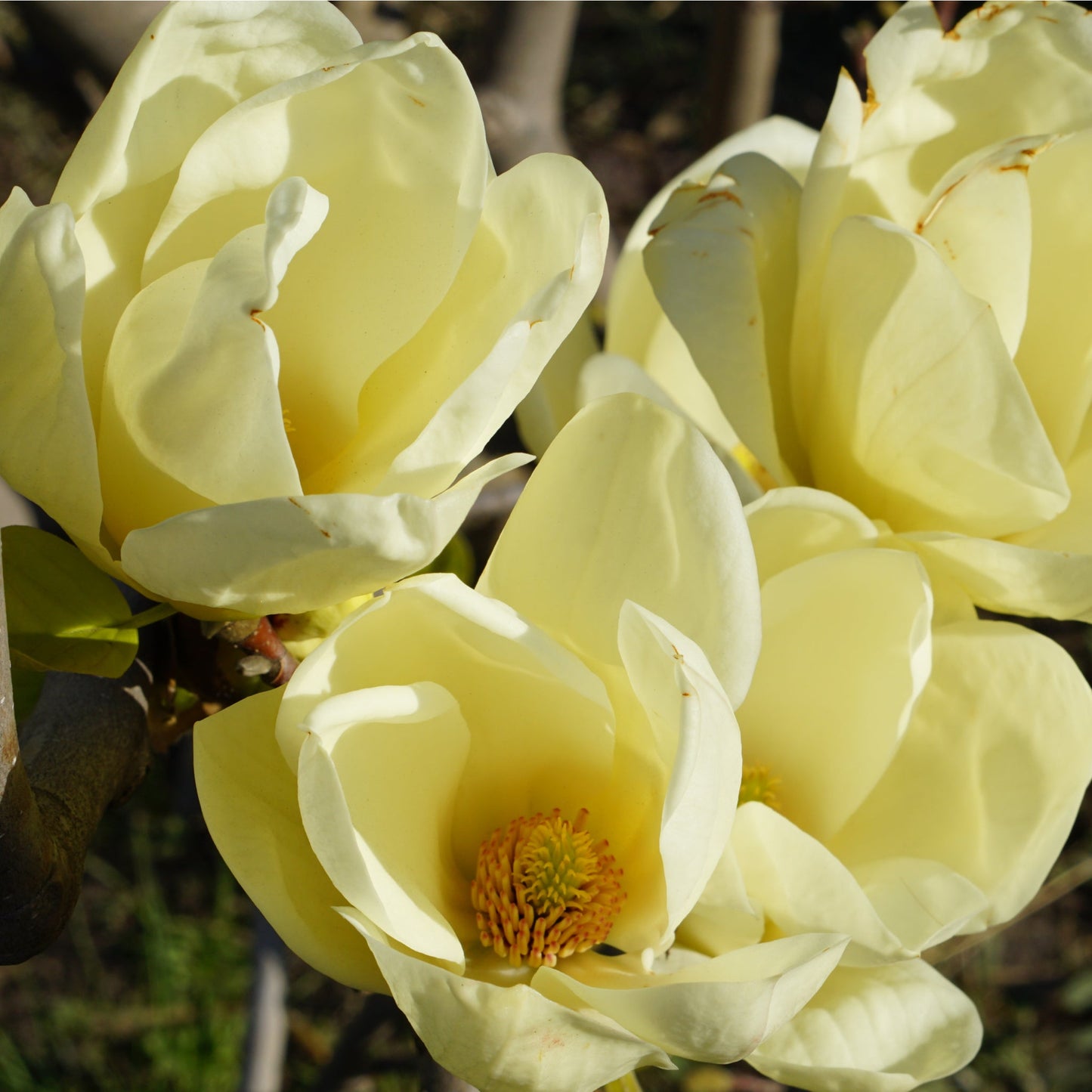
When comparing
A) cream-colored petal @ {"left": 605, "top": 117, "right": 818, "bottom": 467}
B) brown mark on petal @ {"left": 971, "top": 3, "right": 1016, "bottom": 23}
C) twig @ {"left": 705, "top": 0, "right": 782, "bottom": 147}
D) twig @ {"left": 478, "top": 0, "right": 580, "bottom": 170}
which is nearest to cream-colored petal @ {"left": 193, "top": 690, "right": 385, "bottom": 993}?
cream-colored petal @ {"left": 605, "top": 117, "right": 818, "bottom": 467}

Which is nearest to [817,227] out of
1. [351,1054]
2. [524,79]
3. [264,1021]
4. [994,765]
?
[994,765]

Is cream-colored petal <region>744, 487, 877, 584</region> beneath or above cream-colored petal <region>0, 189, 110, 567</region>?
beneath

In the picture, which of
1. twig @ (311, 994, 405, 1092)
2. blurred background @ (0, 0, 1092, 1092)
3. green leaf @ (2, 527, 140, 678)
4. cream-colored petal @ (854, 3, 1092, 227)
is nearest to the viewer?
green leaf @ (2, 527, 140, 678)

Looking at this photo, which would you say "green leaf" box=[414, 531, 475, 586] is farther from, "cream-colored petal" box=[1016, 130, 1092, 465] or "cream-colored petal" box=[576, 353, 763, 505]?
"cream-colored petal" box=[1016, 130, 1092, 465]

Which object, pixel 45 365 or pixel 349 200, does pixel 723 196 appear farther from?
pixel 45 365

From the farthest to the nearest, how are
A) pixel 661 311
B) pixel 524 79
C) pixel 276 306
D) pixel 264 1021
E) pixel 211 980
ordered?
1. pixel 211 980
2. pixel 264 1021
3. pixel 524 79
4. pixel 661 311
5. pixel 276 306

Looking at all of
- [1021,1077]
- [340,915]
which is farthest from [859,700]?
[1021,1077]
